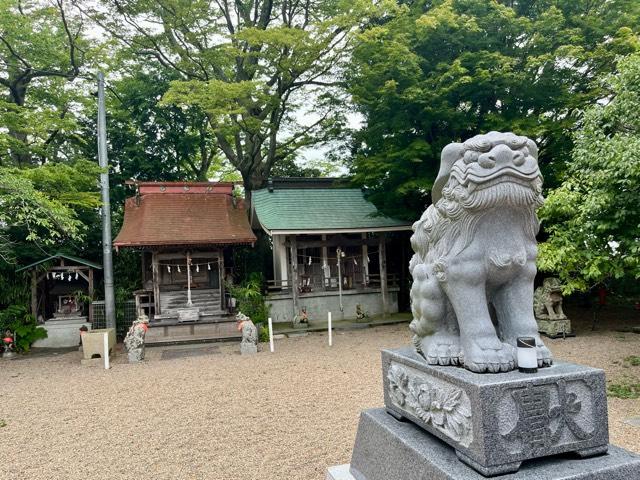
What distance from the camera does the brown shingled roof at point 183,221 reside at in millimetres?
11516

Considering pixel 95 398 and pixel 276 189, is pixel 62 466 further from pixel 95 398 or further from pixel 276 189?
pixel 276 189

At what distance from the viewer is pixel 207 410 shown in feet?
18.8

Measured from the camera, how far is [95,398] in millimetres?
6578

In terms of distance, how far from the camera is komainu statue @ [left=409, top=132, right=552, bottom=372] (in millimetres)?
2412

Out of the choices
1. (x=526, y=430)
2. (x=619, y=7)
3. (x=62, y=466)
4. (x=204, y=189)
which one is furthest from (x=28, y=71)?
(x=619, y=7)

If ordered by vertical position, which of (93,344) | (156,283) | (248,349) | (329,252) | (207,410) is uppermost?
(329,252)

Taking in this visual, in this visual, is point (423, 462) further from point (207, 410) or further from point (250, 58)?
point (250, 58)

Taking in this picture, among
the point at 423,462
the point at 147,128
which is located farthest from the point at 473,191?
the point at 147,128

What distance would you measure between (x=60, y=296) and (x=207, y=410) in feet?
29.4

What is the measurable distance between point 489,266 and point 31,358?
11124 mm

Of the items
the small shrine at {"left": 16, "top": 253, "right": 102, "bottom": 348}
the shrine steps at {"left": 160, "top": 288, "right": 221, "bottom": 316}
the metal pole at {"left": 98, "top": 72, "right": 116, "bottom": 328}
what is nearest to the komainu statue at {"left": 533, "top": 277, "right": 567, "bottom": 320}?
the shrine steps at {"left": 160, "top": 288, "right": 221, "bottom": 316}

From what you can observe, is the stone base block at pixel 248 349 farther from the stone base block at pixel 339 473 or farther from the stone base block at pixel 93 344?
the stone base block at pixel 339 473

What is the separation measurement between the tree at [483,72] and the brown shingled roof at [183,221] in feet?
14.6

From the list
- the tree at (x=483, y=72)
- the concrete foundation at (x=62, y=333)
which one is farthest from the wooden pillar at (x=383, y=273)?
the concrete foundation at (x=62, y=333)
